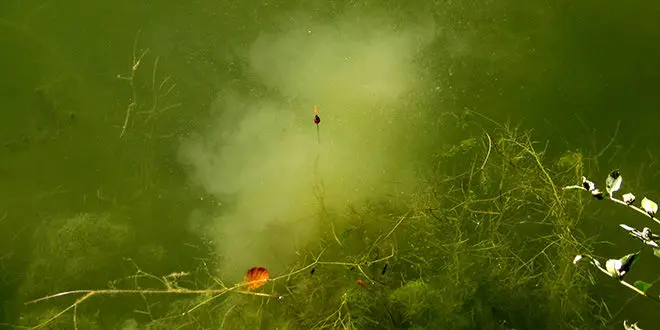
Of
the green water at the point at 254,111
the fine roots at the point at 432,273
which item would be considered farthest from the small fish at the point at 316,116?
the fine roots at the point at 432,273

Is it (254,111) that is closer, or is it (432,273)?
(432,273)

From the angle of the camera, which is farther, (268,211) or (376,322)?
(268,211)

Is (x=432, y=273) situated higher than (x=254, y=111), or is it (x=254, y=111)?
(x=254, y=111)

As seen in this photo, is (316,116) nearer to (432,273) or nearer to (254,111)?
(254,111)

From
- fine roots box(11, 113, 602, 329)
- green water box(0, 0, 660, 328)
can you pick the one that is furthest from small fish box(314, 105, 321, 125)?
fine roots box(11, 113, 602, 329)

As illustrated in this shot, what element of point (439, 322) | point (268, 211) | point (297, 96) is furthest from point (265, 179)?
point (439, 322)

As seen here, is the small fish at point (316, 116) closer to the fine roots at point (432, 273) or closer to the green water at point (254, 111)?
the green water at point (254, 111)

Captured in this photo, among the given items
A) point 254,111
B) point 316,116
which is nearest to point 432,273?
point 316,116

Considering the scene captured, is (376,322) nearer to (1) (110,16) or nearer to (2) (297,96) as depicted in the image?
(2) (297,96)
